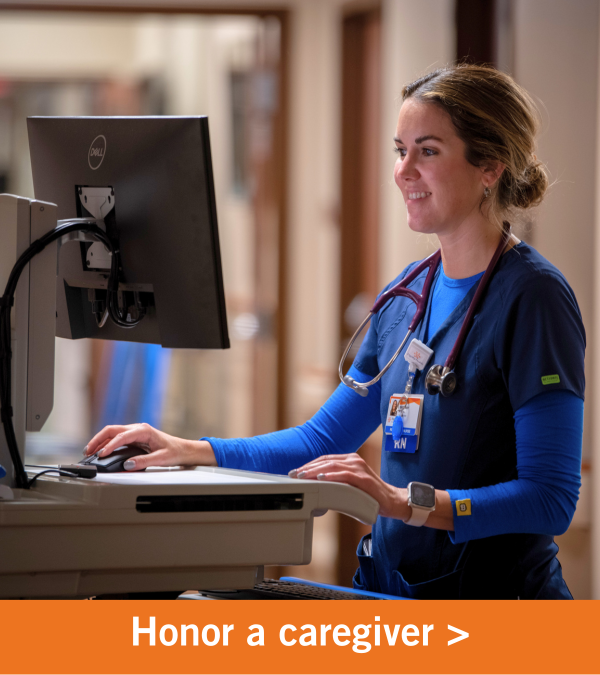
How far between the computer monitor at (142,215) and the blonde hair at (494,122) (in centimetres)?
50

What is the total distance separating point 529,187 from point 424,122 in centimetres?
23

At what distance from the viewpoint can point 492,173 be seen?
1400mm

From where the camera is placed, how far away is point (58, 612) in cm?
95

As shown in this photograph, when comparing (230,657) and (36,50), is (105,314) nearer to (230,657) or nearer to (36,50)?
(230,657)

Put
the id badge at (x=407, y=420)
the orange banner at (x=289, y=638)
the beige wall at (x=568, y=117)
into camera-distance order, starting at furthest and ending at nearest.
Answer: the beige wall at (x=568, y=117)
the id badge at (x=407, y=420)
the orange banner at (x=289, y=638)

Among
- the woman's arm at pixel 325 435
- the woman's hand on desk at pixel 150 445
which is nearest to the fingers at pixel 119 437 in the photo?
the woman's hand on desk at pixel 150 445

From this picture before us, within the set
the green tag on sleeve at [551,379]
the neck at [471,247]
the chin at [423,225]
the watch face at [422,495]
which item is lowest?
the watch face at [422,495]

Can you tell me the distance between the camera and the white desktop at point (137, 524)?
0.96 meters

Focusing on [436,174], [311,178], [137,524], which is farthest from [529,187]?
[311,178]

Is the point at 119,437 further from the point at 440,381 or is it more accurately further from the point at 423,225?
the point at 423,225

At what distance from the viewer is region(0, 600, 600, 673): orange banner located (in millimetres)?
916

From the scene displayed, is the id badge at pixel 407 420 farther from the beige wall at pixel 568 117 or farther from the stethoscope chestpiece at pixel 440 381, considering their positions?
the beige wall at pixel 568 117

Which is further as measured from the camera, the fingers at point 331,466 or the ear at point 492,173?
the ear at point 492,173

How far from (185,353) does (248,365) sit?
837 mm
